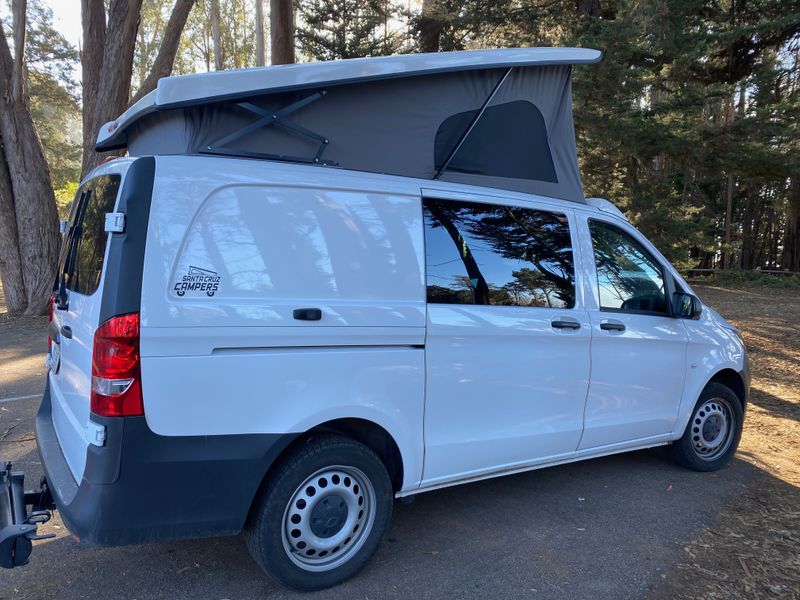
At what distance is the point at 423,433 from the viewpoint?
10.9 ft

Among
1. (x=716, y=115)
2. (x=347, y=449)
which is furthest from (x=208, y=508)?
(x=716, y=115)

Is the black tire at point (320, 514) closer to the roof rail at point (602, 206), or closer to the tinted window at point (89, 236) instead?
the tinted window at point (89, 236)

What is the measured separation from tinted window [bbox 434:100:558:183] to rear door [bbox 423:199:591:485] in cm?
27

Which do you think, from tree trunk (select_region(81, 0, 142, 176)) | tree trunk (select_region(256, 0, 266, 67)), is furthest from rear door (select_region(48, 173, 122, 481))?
tree trunk (select_region(256, 0, 266, 67))

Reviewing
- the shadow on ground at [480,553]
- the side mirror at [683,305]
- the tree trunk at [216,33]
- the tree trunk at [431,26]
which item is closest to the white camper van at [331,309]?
the side mirror at [683,305]

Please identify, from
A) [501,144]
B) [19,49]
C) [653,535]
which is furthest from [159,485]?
[19,49]

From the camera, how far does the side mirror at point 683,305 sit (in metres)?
4.43

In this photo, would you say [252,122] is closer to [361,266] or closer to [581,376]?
[361,266]

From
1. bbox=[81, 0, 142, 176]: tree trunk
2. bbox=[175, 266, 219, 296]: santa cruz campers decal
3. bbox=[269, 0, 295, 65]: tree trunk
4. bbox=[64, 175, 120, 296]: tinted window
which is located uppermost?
bbox=[269, 0, 295, 65]: tree trunk

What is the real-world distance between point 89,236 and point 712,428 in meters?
4.66

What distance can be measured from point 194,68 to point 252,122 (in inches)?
1837

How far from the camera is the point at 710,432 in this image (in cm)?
492

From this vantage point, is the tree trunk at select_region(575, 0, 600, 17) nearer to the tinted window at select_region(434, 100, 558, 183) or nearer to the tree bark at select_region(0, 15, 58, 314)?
the tree bark at select_region(0, 15, 58, 314)

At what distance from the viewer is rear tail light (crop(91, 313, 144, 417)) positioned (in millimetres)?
2551
